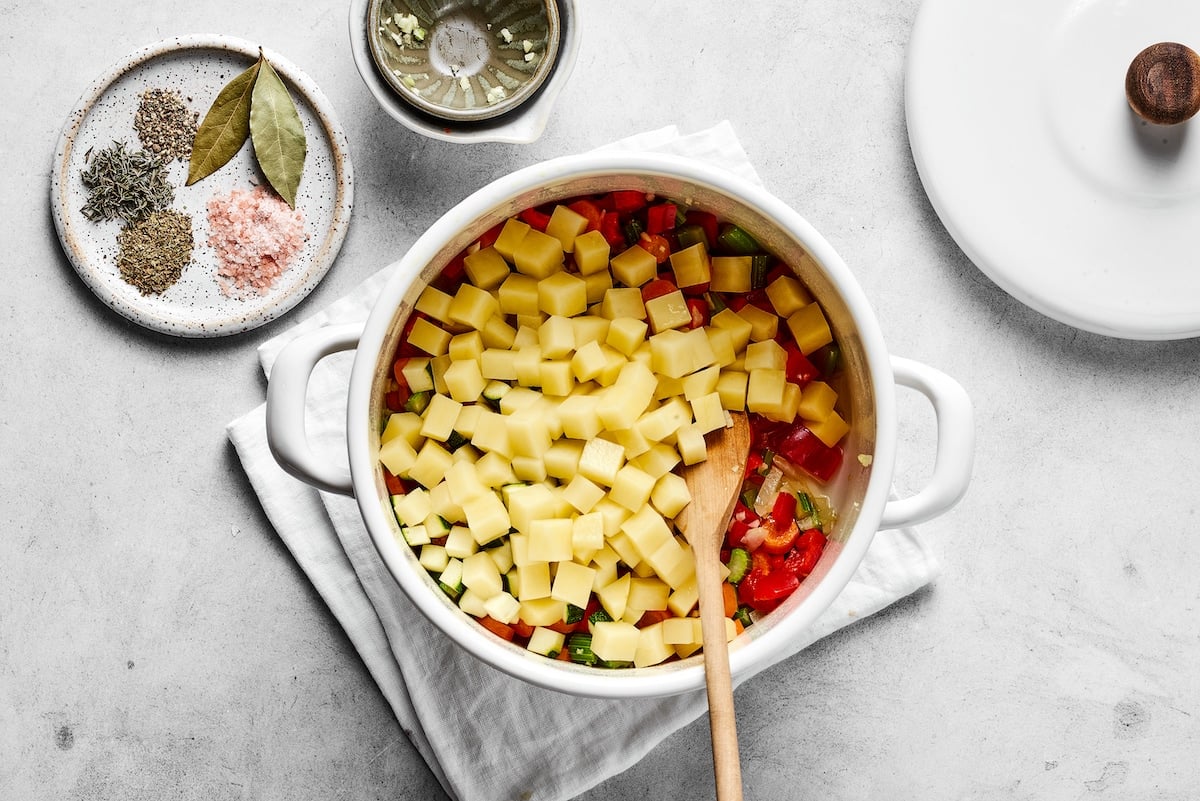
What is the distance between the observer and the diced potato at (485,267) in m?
1.30

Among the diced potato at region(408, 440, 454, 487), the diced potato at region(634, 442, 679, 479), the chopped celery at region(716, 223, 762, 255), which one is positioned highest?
the chopped celery at region(716, 223, 762, 255)

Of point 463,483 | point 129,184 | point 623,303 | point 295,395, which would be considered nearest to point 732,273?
point 623,303

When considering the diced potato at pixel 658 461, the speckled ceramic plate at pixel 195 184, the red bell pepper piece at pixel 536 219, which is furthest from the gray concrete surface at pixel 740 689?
the diced potato at pixel 658 461

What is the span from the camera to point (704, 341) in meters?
1.29

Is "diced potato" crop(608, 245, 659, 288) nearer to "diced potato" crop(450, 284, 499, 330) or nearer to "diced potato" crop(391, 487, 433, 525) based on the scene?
"diced potato" crop(450, 284, 499, 330)

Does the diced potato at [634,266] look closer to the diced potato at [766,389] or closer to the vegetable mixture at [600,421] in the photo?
the vegetable mixture at [600,421]

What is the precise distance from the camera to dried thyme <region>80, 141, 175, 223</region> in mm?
1557

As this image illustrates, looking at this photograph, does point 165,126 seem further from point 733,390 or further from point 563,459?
point 733,390

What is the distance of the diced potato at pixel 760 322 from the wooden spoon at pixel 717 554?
0.12m

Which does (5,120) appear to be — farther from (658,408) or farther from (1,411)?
(658,408)

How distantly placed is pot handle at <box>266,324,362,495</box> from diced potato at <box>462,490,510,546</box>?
0.65ft

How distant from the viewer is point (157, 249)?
156 centimetres

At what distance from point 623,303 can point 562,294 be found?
0.09m

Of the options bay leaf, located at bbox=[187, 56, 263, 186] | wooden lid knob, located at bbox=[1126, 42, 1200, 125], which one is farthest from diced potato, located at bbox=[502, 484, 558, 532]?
wooden lid knob, located at bbox=[1126, 42, 1200, 125]
